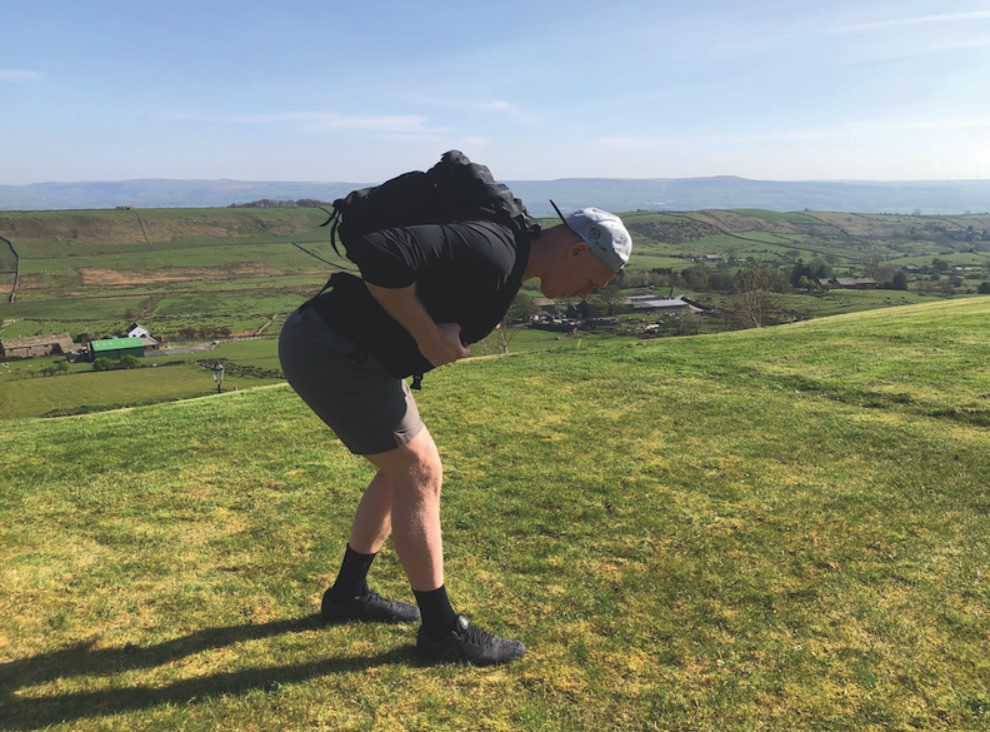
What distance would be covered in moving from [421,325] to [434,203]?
603 millimetres

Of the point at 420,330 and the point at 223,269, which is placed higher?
the point at 420,330

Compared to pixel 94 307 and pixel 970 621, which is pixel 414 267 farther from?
pixel 94 307

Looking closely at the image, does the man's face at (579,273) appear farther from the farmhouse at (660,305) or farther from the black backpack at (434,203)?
the farmhouse at (660,305)

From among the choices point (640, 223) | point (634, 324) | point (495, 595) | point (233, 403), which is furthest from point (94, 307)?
point (640, 223)

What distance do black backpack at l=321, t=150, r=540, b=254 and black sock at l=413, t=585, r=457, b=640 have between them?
6.02 ft

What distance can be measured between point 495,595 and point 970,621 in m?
2.71

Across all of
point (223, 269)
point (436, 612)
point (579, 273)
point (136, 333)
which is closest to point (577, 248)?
point (579, 273)

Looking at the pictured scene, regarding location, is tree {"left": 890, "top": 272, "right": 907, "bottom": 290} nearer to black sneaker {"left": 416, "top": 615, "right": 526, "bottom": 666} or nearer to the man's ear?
the man's ear

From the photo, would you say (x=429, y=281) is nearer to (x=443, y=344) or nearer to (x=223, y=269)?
(x=443, y=344)

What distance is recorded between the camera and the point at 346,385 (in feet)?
9.72

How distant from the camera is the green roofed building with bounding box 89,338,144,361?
226 feet

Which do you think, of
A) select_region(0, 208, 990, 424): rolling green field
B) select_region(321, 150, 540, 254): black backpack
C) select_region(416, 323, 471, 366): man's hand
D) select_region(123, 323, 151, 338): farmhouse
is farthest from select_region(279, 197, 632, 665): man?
select_region(123, 323, 151, 338): farmhouse

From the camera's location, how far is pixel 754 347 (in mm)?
12172

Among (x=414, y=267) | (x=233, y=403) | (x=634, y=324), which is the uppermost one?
(x=414, y=267)
